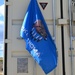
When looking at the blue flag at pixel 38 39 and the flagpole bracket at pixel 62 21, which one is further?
the flagpole bracket at pixel 62 21

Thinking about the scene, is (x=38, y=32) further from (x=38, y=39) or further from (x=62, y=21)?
(x=62, y=21)

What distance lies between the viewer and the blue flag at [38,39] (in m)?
3.25

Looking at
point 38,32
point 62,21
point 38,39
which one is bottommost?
point 38,39

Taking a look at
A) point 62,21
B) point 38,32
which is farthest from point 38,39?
point 62,21

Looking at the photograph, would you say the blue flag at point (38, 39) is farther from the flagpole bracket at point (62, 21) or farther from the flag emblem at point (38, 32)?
the flagpole bracket at point (62, 21)

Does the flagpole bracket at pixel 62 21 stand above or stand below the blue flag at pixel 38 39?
above

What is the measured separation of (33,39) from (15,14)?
1.75ft

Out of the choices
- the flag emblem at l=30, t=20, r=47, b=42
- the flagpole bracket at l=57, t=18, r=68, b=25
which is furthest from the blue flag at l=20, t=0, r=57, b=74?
the flagpole bracket at l=57, t=18, r=68, b=25

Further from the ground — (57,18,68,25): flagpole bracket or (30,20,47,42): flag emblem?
(57,18,68,25): flagpole bracket

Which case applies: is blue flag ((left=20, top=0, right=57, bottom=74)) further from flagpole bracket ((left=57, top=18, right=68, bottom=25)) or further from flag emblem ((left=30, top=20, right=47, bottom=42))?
flagpole bracket ((left=57, top=18, right=68, bottom=25))

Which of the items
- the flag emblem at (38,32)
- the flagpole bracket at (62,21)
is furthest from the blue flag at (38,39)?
the flagpole bracket at (62,21)

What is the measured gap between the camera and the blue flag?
3.25m

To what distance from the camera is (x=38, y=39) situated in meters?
3.32

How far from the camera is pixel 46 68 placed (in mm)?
3242
